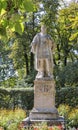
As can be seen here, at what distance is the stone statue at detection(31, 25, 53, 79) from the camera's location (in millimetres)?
12805

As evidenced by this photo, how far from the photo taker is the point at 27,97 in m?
19.3

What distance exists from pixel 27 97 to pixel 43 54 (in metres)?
6.79

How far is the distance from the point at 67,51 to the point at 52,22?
307 cm

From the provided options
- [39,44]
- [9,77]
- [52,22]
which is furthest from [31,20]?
[39,44]

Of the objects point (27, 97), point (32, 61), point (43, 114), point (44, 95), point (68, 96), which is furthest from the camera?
point (32, 61)

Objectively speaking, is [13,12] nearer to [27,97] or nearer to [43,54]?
[43,54]

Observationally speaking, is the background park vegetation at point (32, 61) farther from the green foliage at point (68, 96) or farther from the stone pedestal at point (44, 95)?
the stone pedestal at point (44, 95)

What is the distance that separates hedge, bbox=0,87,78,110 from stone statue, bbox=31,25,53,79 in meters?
6.27

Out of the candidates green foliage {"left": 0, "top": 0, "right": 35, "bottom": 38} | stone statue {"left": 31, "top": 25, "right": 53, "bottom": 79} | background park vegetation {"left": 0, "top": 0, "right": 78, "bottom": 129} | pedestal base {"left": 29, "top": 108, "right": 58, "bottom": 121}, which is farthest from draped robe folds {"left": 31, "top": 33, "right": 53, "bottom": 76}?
green foliage {"left": 0, "top": 0, "right": 35, "bottom": 38}

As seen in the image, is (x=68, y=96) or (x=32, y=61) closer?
(x=68, y=96)

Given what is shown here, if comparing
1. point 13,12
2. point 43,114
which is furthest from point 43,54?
point 13,12

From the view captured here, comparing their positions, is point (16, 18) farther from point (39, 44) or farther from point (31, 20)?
point (31, 20)

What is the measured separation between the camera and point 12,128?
8.29 m

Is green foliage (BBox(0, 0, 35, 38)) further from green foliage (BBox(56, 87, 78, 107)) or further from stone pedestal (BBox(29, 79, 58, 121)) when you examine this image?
green foliage (BBox(56, 87, 78, 107))
